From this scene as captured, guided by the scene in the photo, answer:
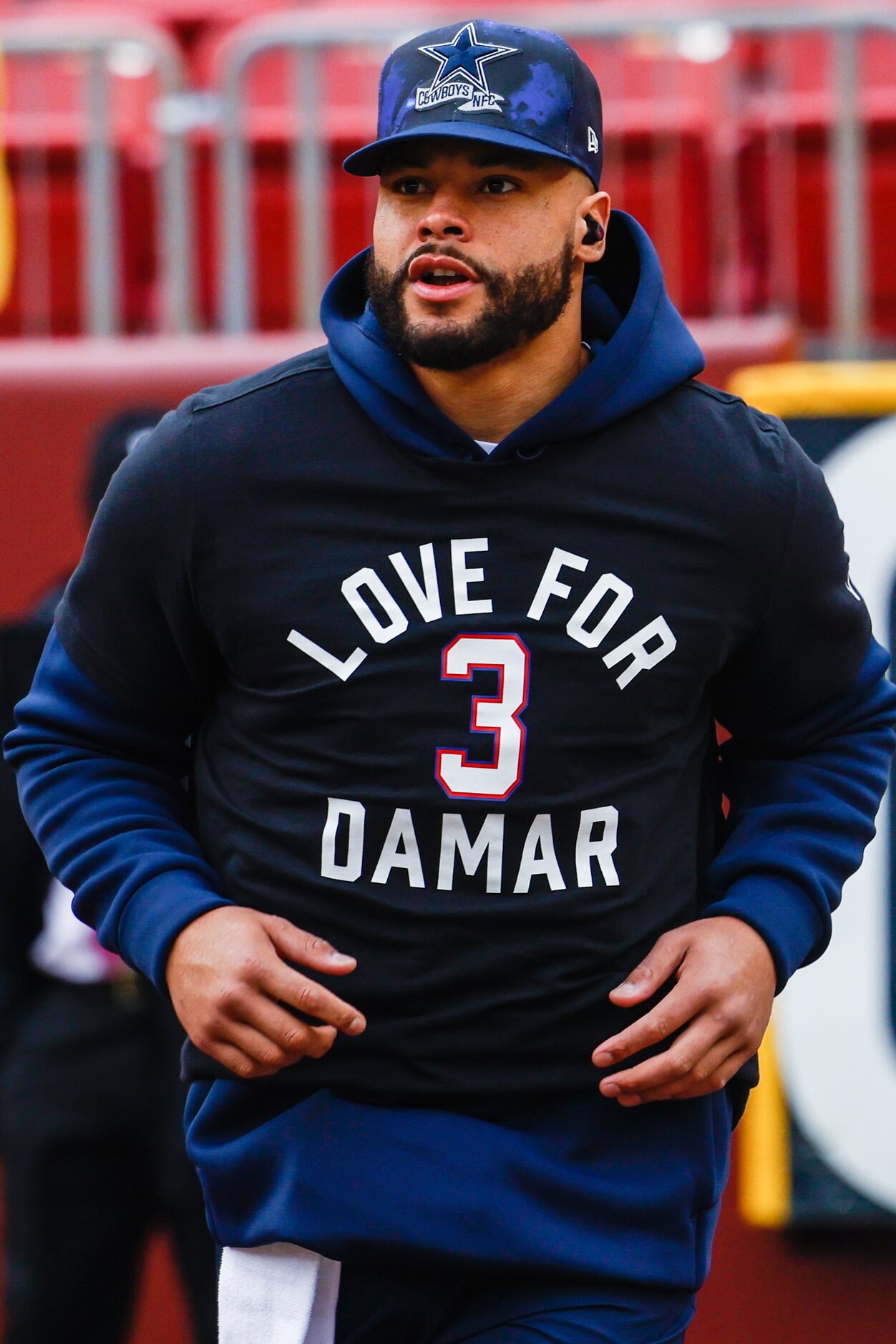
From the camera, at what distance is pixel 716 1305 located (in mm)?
4316

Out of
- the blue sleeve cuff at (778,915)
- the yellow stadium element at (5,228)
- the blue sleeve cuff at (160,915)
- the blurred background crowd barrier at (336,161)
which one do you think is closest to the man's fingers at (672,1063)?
the blue sleeve cuff at (778,915)

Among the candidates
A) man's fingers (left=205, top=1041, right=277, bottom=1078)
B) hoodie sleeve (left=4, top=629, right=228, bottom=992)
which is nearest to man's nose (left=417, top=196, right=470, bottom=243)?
hoodie sleeve (left=4, top=629, right=228, bottom=992)

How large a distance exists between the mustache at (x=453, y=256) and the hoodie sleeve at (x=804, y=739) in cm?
39

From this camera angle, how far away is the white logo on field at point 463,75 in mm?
1984

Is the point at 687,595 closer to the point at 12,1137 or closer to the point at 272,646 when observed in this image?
the point at 272,646

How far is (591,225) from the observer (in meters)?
2.13

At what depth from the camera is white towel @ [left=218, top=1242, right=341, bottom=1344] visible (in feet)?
6.67

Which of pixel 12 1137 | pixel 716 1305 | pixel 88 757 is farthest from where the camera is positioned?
pixel 716 1305

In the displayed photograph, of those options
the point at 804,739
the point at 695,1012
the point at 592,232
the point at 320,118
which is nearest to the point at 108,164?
the point at 320,118

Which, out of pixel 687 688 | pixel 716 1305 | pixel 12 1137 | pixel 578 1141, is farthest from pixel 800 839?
A: pixel 716 1305

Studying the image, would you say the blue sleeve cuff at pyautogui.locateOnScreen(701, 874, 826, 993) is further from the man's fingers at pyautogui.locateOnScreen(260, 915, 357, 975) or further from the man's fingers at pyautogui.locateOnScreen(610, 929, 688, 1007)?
the man's fingers at pyautogui.locateOnScreen(260, 915, 357, 975)

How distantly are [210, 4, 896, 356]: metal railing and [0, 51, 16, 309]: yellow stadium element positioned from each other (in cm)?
105

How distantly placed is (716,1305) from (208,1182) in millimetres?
2521

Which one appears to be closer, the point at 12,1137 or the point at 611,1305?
the point at 611,1305
